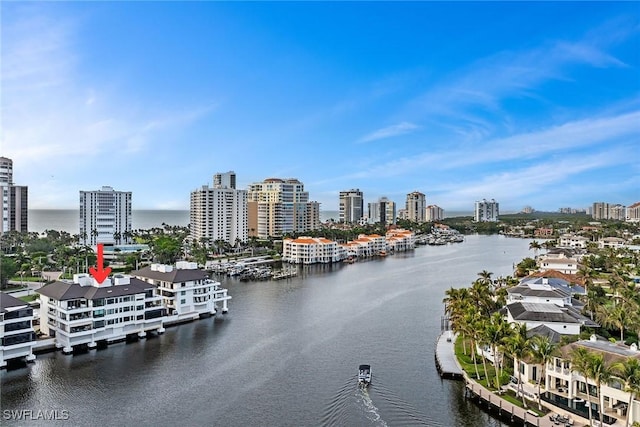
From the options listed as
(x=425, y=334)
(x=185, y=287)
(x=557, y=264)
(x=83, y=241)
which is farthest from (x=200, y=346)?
(x=83, y=241)

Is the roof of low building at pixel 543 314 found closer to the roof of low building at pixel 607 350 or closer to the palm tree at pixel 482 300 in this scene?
the palm tree at pixel 482 300

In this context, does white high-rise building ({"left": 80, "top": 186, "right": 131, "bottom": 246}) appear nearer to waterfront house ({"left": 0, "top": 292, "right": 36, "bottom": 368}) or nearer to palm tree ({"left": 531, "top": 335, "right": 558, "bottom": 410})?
waterfront house ({"left": 0, "top": 292, "right": 36, "bottom": 368})

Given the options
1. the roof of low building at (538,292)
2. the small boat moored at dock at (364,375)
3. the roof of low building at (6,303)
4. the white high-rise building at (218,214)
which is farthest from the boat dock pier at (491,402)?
the white high-rise building at (218,214)

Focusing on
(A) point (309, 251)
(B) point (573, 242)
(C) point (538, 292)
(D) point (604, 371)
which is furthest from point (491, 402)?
(B) point (573, 242)

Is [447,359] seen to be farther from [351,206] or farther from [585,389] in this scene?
[351,206]

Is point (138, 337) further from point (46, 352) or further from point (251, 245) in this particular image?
point (251, 245)
